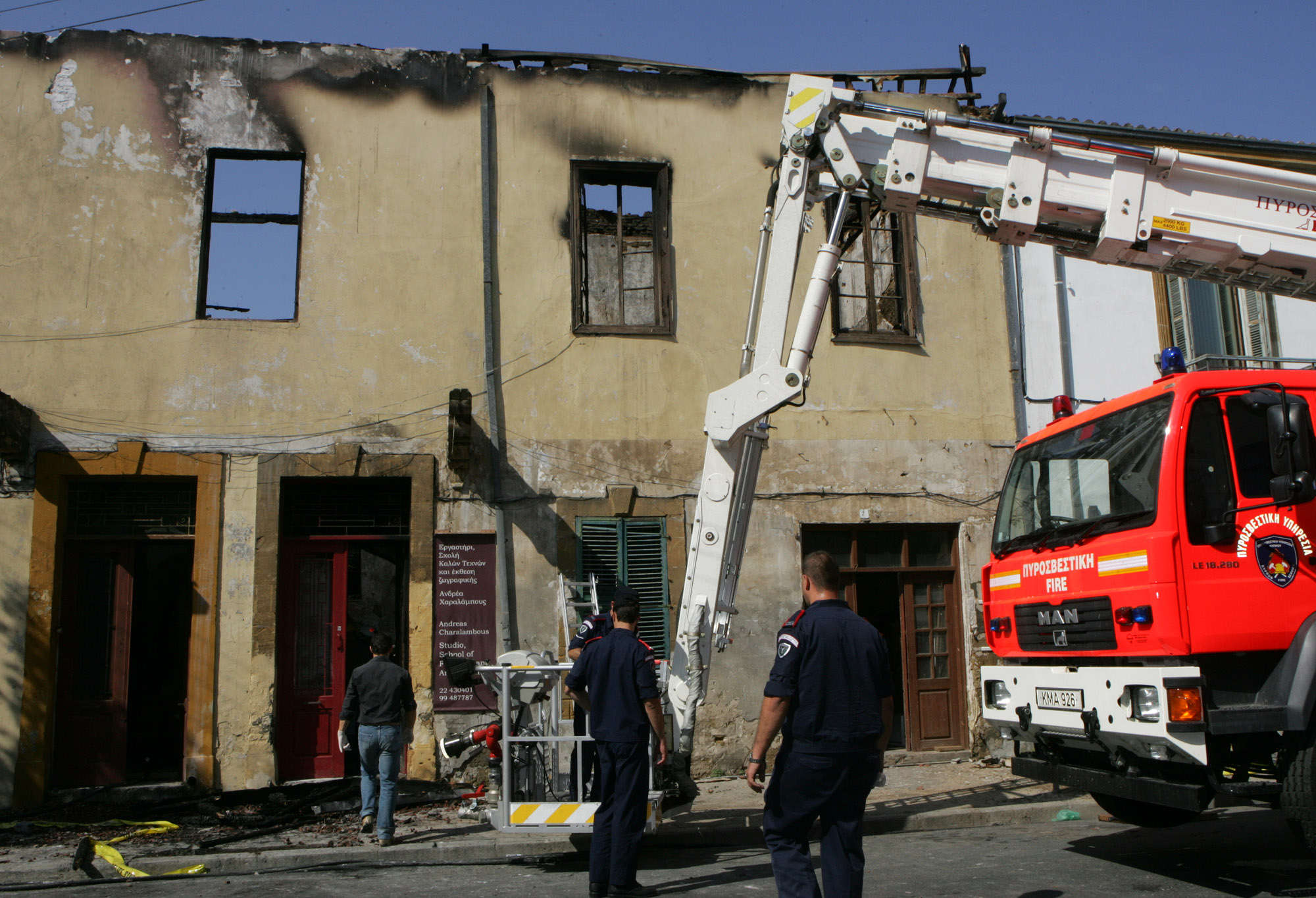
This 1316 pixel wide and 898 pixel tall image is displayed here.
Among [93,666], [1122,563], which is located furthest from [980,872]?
[93,666]

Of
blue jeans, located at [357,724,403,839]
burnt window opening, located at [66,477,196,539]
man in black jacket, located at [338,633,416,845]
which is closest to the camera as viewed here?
blue jeans, located at [357,724,403,839]

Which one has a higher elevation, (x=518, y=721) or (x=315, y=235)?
(x=315, y=235)

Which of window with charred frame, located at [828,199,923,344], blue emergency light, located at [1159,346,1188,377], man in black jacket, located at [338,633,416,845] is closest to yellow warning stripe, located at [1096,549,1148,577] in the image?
blue emergency light, located at [1159,346,1188,377]

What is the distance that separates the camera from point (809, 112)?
6.56 meters

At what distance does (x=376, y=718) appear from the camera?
7418 mm

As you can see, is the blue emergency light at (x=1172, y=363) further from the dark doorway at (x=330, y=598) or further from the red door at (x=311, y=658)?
the red door at (x=311, y=658)

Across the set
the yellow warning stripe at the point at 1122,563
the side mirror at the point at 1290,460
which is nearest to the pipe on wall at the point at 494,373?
the yellow warning stripe at the point at 1122,563

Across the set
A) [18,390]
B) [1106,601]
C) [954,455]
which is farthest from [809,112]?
[18,390]

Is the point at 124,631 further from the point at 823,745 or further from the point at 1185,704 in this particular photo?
the point at 1185,704

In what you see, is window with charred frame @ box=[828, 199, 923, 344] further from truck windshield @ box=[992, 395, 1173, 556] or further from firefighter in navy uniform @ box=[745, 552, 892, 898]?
firefighter in navy uniform @ box=[745, 552, 892, 898]

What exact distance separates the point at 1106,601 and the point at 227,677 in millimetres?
7764

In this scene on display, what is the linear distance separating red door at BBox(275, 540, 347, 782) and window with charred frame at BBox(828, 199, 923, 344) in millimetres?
5837

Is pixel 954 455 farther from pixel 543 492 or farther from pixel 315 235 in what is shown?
pixel 315 235

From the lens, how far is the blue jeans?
7270mm
